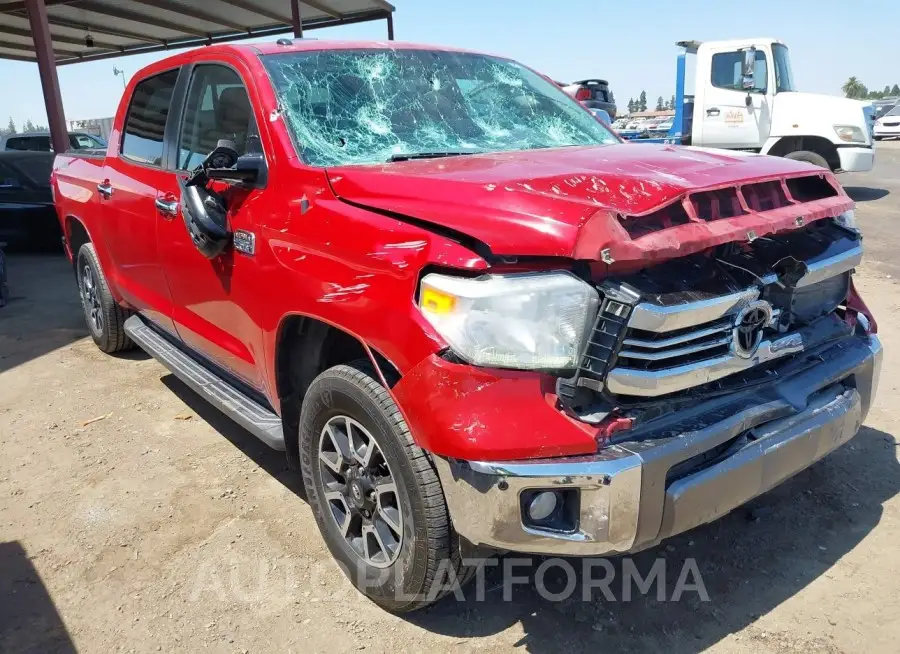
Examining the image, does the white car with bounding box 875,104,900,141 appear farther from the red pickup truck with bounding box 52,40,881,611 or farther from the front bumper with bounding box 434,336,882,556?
the front bumper with bounding box 434,336,882,556

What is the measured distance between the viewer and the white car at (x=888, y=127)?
89.5 feet

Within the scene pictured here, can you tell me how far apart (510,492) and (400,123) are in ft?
5.65

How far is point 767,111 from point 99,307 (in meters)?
9.95

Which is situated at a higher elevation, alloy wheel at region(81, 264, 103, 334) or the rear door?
the rear door

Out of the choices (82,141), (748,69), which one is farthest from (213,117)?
(82,141)

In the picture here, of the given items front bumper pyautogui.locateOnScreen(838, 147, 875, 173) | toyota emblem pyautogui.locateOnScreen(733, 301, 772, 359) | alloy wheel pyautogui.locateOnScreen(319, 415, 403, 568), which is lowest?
alloy wheel pyautogui.locateOnScreen(319, 415, 403, 568)

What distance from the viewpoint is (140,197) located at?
377 cm

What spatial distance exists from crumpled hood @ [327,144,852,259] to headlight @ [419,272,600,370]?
0.33ft

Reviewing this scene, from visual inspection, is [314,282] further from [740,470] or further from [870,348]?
[870,348]

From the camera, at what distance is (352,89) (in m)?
3.02

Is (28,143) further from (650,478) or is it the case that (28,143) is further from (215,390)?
(650,478)

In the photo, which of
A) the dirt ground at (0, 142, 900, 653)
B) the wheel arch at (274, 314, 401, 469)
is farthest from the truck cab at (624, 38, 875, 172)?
the wheel arch at (274, 314, 401, 469)

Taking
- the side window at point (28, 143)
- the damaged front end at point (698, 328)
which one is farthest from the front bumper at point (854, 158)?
the side window at point (28, 143)

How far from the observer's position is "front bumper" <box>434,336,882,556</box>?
1.88 metres
